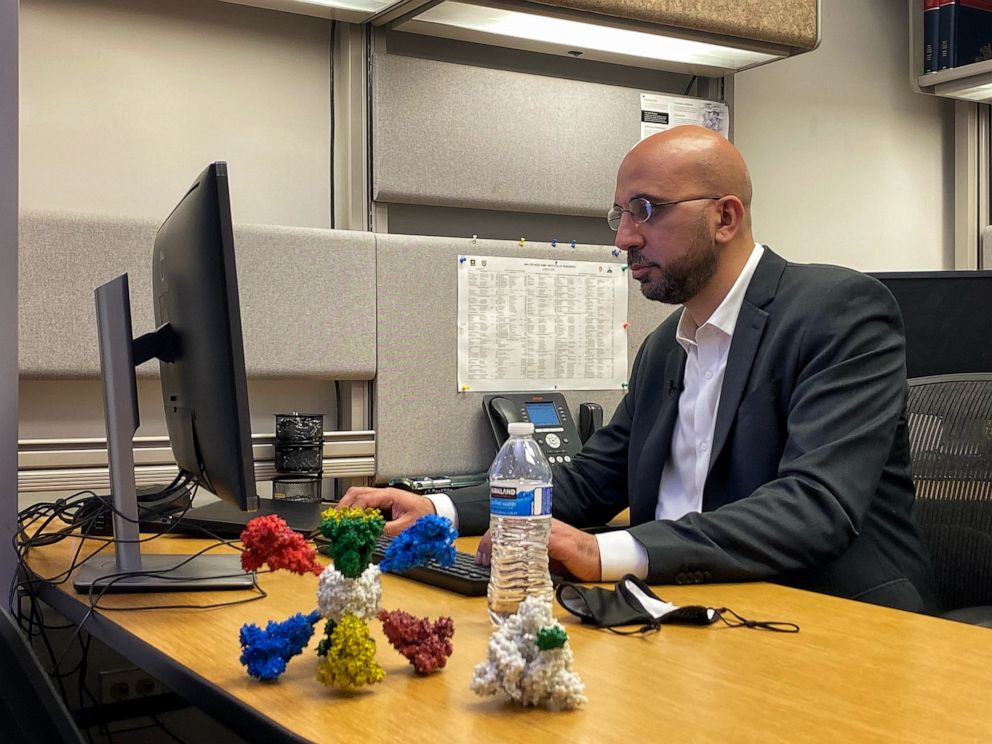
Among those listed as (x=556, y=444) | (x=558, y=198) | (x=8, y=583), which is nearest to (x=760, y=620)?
(x=8, y=583)

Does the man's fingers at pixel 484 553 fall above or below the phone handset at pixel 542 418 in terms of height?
below

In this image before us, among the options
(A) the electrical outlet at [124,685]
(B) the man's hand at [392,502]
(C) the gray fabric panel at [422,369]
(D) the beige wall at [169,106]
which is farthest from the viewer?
(C) the gray fabric panel at [422,369]

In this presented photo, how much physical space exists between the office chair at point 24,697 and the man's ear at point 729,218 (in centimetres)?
124

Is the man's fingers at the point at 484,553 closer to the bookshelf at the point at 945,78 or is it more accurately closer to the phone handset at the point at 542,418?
the phone handset at the point at 542,418

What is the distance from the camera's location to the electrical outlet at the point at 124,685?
1660 millimetres

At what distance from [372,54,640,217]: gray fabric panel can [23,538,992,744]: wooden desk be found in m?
1.26

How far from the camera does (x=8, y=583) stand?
51.1 inches

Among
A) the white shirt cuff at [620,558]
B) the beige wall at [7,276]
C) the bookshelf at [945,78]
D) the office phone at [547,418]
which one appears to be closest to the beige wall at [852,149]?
the bookshelf at [945,78]

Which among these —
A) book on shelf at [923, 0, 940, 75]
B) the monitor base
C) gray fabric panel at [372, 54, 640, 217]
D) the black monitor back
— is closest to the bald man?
the monitor base

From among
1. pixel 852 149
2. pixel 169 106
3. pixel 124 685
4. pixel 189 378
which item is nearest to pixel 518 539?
pixel 189 378

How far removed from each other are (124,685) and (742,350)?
107cm

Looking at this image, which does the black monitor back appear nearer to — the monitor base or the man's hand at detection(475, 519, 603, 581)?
the monitor base

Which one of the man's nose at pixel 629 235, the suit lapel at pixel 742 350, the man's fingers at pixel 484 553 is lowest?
the man's fingers at pixel 484 553

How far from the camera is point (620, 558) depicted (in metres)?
1.15
